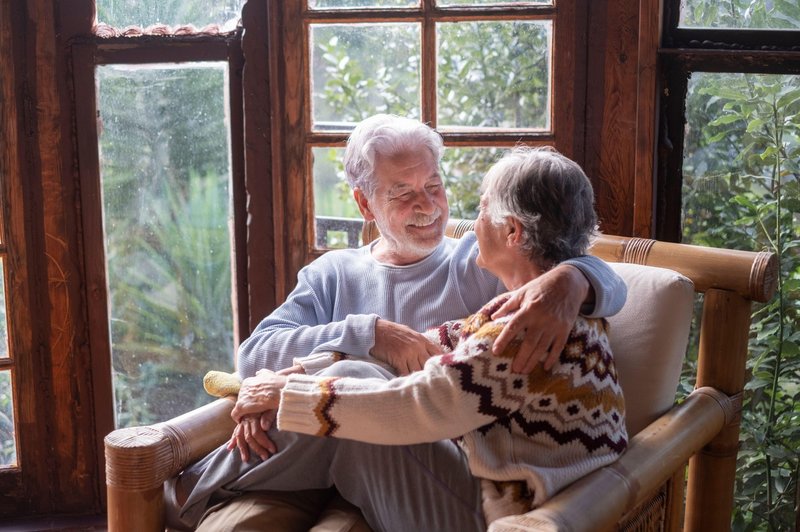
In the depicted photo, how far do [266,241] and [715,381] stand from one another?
4.25 ft

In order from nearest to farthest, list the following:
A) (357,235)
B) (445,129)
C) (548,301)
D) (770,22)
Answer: (548,301) < (770,22) < (445,129) < (357,235)

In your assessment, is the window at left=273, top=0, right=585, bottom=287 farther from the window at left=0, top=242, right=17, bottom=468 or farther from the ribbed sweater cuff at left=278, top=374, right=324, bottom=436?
the ribbed sweater cuff at left=278, top=374, right=324, bottom=436

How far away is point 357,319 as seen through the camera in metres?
1.96

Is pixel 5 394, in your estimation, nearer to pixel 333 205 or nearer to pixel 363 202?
pixel 333 205

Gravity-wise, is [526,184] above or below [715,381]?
above

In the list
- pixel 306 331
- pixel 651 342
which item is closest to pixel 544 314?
pixel 651 342

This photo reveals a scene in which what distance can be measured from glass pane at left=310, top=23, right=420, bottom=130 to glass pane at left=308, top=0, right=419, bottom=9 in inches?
2.0

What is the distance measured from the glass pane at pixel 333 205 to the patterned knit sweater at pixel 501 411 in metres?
1.08

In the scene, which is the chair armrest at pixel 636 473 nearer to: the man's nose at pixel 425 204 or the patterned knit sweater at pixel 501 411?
the patterned knit sweater at pixel 501 411

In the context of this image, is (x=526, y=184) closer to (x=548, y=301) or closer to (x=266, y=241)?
(x=548, y=301)

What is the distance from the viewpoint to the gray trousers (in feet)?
5.25

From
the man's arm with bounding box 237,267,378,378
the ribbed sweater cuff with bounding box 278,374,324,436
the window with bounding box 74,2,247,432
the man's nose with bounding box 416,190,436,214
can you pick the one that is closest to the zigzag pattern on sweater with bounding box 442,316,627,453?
the ribbed sweater cuff with bounding box 278,374,324,436

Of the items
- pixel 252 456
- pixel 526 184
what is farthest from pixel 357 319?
pixel 526 184

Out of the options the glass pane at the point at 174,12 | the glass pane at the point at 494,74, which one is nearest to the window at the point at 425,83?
the glass pane at the point at 494,74
